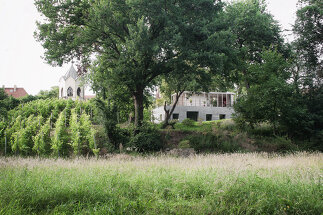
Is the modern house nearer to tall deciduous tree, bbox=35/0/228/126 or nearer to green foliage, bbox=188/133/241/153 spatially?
green foliage, bbox=188/133/241/153

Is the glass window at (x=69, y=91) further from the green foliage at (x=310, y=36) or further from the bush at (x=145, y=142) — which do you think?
the green foliage at (x=310, y=36)

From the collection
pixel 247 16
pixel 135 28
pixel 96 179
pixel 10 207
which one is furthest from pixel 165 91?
pixel 10 207

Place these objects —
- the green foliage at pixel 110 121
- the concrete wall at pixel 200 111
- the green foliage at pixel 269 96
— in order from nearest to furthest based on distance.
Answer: the green foliage at pixel 110 121 < the green foliage at pixel 269 96 < the concrete wall at pixel 200 111

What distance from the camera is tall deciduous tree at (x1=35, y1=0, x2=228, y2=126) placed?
48.2 ft

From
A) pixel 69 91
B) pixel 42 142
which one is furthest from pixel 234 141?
pixel 69 91

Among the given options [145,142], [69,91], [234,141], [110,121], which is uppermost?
[69,91]

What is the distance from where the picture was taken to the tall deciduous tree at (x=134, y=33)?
14688 mm

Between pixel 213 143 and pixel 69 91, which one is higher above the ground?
pixel 69 91

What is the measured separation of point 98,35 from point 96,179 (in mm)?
13853

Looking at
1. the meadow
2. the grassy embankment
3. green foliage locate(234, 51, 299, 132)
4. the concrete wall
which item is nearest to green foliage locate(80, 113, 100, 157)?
the grassy embankment

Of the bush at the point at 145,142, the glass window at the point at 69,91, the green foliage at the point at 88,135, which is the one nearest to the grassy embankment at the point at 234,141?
the bush at the point at 145,142

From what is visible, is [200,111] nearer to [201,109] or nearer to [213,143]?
[201,109]

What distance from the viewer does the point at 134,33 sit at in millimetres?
13828

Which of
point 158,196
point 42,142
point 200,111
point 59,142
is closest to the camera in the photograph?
point 158,196
